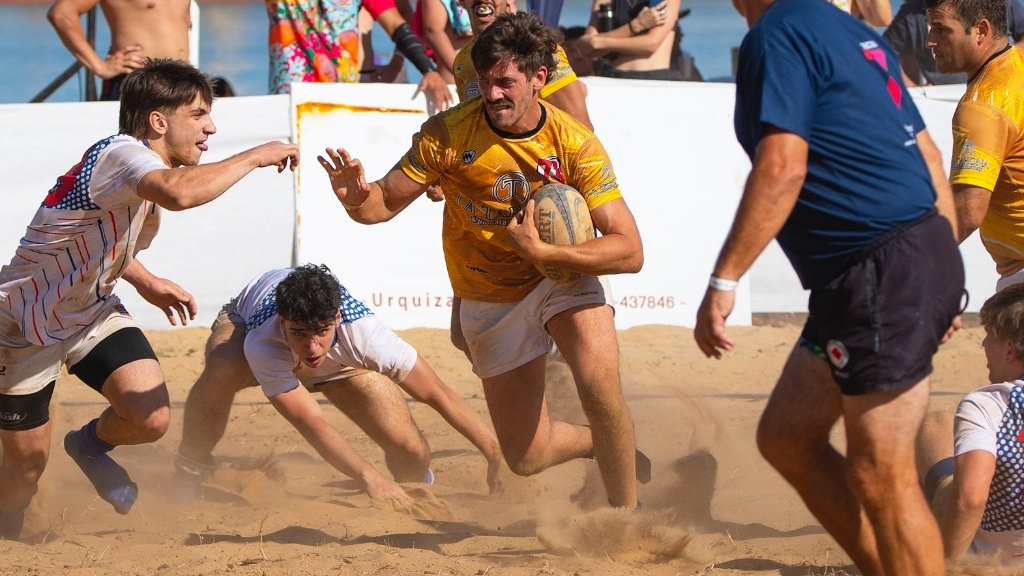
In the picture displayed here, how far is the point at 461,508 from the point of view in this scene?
18.7 feet

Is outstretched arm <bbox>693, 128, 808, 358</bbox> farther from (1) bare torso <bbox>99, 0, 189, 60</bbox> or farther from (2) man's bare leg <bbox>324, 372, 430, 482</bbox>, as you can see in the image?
(1) bare torso <bbox>99, 0, 189, 60</bbox>

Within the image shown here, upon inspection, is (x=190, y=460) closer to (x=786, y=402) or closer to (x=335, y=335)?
(x=335, y=335)

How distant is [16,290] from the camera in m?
5.08

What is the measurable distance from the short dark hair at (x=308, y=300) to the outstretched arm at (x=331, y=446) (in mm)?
466

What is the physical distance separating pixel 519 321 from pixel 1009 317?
193cm

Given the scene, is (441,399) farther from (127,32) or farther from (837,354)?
(127,32)

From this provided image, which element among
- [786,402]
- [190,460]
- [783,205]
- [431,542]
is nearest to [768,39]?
[783,205]

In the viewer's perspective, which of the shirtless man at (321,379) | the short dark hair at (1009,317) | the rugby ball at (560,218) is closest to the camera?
the short dark hair at (1009,317)

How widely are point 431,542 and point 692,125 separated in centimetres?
526

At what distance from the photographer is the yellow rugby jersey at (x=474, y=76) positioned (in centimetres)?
561

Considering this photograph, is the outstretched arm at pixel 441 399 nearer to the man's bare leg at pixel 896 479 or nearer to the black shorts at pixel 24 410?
the black shorts at pixel 24 410

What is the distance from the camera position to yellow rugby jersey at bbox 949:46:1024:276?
4.73m

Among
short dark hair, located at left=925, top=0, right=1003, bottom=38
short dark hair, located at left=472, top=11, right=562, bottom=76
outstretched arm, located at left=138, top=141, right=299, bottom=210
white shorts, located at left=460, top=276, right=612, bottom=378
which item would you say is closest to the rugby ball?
white shorts, located at left=460, top=276, right=612, bottom=378

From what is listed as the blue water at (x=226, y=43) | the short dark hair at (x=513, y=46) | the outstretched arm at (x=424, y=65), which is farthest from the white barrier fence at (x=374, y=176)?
the blue water at (x=226, y=43)
